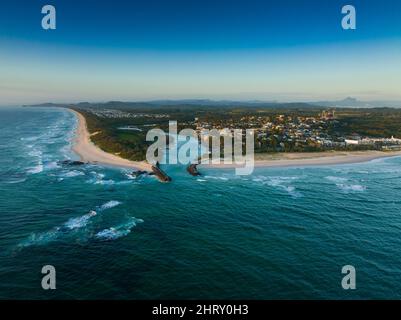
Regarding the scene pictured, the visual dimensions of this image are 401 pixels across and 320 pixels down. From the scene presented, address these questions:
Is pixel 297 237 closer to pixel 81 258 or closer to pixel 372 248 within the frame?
pixel 372 248

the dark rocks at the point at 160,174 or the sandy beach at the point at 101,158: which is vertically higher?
the sandy beach at the point at 101,158

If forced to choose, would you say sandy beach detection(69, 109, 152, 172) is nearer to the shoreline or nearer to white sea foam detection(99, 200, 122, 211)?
the shoreline

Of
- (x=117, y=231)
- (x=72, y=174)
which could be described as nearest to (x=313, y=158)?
(x=72, y=174)

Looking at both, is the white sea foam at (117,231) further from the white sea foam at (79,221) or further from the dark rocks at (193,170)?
the dark rocks at (193,170)

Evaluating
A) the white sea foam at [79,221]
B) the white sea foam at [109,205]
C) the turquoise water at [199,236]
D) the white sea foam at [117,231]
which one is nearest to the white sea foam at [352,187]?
the turquoise water at [199,236]

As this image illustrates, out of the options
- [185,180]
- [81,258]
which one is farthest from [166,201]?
[81,258]

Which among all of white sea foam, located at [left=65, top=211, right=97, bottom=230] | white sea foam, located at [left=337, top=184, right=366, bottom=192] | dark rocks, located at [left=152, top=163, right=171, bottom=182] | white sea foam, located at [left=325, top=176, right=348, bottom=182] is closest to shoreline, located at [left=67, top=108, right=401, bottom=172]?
dark rocks, located at [left=152, top=163, right=171, bottom=182]
